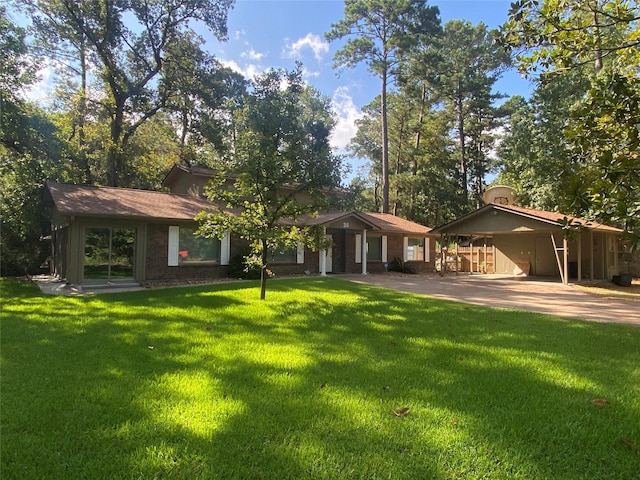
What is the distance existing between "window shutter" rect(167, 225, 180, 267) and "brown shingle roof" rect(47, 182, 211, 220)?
0.56 m

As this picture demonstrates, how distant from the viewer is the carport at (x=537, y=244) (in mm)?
15625

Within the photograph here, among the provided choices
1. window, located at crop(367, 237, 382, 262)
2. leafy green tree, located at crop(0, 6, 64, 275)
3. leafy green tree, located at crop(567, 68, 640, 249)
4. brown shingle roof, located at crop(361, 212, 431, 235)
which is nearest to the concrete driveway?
leafy green tree, located at crop(567, 68, 640, 249)

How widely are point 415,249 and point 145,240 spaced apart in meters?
14.3

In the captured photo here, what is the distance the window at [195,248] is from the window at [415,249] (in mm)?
11031

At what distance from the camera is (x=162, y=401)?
11.1 ft

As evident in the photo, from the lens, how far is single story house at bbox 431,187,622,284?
51.5ft

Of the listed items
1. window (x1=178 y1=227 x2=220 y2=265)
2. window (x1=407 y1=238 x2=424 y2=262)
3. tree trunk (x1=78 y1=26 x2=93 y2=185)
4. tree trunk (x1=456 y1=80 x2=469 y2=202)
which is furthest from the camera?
tree trunk (x1=456 y1=80 x2=469 y2=202)

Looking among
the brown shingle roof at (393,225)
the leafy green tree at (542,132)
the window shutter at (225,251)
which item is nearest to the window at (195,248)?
the window shutter at (225,251)

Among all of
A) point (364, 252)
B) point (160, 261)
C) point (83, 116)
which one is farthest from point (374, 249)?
point (83, 116)

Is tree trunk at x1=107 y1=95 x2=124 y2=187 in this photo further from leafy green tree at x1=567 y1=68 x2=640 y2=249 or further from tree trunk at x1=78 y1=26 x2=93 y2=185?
leafy green tree at x1=567 y1=68 x2=640 y2=249

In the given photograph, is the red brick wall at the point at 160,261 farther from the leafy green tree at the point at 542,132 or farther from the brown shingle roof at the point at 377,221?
the leafy green tree at the point at 542,132

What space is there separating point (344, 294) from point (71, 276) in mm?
8832

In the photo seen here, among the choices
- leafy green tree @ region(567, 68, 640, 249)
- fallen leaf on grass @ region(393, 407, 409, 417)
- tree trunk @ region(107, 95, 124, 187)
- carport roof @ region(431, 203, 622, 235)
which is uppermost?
tree trunk @ region(107, 95, 124, 187)

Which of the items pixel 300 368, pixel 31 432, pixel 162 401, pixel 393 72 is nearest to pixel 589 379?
pixel 300 368
